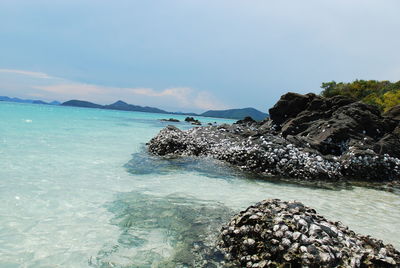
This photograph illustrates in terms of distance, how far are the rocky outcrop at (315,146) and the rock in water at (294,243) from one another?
8.58 meters

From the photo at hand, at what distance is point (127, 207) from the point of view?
8.71 meters

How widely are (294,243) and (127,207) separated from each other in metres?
5.15

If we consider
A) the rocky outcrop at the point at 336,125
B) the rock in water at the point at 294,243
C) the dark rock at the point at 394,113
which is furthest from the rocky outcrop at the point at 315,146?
the rock in water at the point at 294,243

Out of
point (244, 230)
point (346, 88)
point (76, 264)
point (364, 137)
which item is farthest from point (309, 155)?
point (346, 88)

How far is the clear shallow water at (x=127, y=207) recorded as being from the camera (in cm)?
600

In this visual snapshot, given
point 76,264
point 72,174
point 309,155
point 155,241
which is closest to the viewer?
point 76,264

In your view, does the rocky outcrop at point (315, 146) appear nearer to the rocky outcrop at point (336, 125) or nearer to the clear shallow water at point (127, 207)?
the rocky outcrop at point (336, 125)

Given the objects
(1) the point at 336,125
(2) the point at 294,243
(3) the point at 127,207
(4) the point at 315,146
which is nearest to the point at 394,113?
(1) the point at 336,125

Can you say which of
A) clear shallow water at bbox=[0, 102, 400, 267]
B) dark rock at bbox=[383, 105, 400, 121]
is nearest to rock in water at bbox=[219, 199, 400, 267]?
clear shallow water at bbox=[0, 102, 400, 267]

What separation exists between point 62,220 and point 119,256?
248cm

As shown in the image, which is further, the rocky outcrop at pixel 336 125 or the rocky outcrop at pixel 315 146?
the rocky outcrop at pixel 336 125

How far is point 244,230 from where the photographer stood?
20.2 feet

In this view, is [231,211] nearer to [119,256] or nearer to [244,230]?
[244,230]

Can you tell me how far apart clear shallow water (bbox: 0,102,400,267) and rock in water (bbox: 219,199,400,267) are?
43.2 inches
